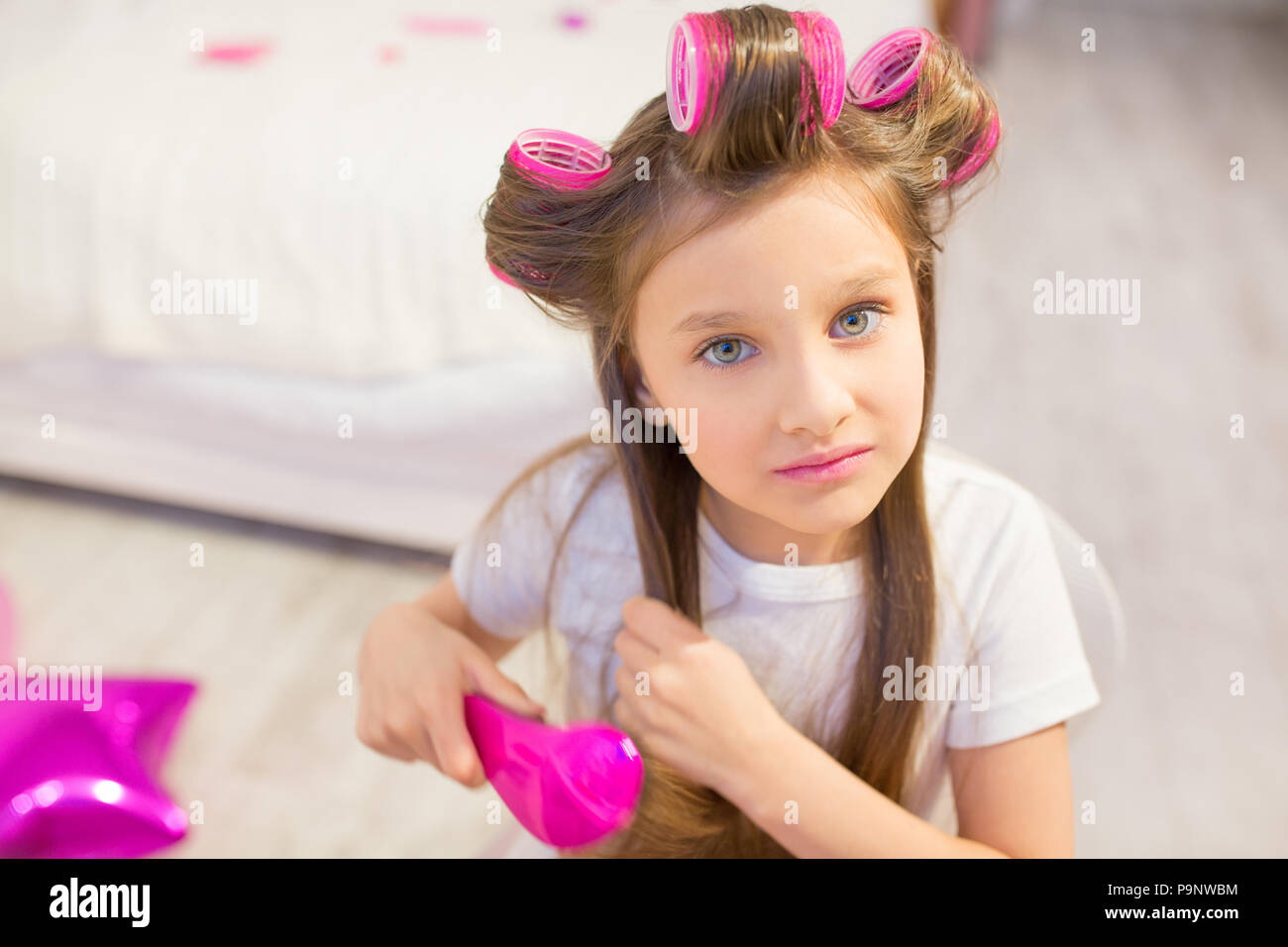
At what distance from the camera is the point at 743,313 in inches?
17.7

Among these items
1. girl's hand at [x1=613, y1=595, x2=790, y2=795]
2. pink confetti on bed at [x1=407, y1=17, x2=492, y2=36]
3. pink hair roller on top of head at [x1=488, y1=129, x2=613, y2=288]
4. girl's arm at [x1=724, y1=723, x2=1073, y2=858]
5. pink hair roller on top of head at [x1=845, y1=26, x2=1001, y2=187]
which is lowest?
girl's arm at [x1=724, y1=723, x2=1073, y2=858]

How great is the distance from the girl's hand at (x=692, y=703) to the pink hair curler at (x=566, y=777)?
0.04 metres

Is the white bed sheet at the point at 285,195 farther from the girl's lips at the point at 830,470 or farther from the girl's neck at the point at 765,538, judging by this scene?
the girl's lips at the point at 830,470

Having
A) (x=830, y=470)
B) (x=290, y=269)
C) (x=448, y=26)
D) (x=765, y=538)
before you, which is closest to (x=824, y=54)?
(x=830, y=470)

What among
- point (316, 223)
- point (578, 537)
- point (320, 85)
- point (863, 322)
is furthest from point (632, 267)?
point (320, 85)

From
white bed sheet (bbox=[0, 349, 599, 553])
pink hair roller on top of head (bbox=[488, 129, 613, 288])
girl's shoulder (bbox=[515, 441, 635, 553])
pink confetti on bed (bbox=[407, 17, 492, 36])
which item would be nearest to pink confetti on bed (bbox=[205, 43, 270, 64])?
pink confetti on bed (bbox=[407, 17, 492, 36])

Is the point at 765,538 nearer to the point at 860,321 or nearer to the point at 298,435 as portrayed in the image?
the point at 860,321

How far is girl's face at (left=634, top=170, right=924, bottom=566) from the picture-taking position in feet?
1.46

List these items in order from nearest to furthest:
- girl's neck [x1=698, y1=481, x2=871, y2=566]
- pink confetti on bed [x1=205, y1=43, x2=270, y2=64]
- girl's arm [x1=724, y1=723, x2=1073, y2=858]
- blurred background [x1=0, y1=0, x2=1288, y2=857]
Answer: girl's arm [x1=724, y1=723, x2=1073, y2=858] → girl's neck [x1=698, y1=481, x2=871, y2=566] → blurred background [x1=0, y1=0, x2=1288, y2=857] → pink confetti on bed [x1=205, y1=43, x2=270, y2=64]

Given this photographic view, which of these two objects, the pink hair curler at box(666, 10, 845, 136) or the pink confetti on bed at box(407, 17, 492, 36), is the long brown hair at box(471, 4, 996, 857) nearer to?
the pink hair curler at box(666, 10, 845, 136)

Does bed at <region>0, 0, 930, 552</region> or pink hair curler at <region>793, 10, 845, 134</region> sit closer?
pink hair curler at <region>793, 10, 845, 134</region>

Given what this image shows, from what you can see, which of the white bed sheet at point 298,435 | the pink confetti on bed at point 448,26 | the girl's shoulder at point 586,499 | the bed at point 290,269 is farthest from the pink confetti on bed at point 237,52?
the girl's shoulder at point 586,499

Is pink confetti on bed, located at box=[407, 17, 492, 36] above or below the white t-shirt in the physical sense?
above

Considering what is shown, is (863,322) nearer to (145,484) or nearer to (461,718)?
(461,718)
